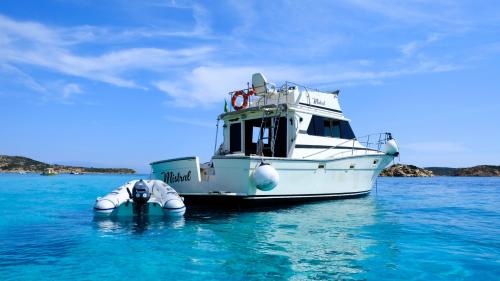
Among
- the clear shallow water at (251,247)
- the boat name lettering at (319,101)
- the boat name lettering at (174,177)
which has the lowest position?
the clear shallow water at (251,247)

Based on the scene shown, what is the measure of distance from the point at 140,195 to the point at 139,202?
204mm

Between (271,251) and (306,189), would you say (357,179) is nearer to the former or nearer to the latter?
(306,189)

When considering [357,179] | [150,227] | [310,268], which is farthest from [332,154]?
[310,268]

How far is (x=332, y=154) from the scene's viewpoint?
14.5 m

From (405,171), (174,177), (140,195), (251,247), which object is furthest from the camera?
(405,171)

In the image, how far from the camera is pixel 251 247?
7.05 meters

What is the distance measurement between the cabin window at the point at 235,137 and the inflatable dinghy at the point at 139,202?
4295 millimetres

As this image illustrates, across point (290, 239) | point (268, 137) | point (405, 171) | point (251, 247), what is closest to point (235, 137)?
point (268, 137)

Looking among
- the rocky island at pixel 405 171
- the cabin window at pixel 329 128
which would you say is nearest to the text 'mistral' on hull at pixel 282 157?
the cabin window at pixel 329 128

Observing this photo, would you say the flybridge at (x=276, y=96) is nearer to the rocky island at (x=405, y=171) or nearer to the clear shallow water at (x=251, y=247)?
the clear shallow water at (x=251, y=247)

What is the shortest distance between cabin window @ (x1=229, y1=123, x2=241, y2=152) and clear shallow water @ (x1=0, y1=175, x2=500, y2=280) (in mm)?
3856

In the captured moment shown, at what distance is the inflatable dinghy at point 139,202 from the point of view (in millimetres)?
9953

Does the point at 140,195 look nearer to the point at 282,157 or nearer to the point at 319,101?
the point at 282,157

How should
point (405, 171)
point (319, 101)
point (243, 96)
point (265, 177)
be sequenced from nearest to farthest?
point (265, 177) < point (319, 101) < point (243, 96) < point (405, 171)
